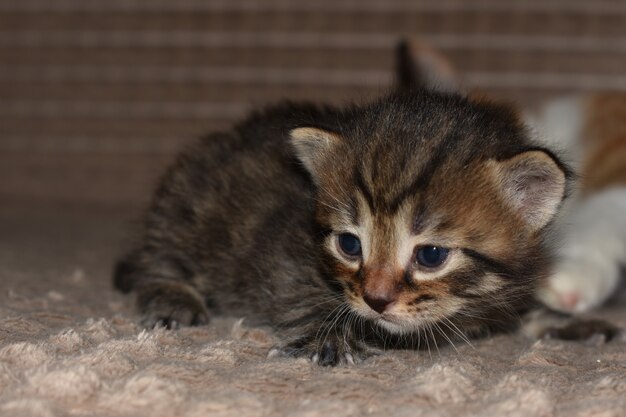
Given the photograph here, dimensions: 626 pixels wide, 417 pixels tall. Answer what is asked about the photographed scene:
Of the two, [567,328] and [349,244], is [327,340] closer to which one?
[349,244]

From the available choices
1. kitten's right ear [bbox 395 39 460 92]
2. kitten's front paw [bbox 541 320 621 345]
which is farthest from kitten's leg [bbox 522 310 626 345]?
kitten's right ear [bbox 395 39 460 92]

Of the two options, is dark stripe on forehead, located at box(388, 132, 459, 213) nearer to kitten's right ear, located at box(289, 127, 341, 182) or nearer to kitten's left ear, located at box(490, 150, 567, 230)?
kitten's left ear, located at box(490, 150, 567, 230)

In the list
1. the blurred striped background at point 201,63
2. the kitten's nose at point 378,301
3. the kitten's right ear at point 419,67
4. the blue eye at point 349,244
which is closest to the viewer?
the kitten's nose at point 378,301

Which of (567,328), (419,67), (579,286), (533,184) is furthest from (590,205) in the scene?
(533,184)

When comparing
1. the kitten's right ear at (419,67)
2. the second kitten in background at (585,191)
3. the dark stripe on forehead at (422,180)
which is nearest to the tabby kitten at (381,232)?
the dark stripe on forehead at (422,180)

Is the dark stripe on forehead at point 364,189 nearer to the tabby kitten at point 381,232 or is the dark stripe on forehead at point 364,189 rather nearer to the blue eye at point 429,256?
the tabby kitten at point 381,232

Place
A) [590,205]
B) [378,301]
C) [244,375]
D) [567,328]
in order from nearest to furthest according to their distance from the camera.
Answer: [244,375] < [378,301] < [567,328] < [590,205]

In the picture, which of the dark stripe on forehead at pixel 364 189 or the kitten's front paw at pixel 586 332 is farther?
the kitten's front paw at pixel 586 332
